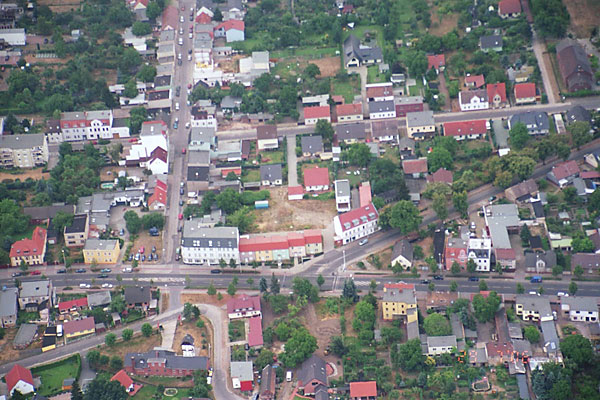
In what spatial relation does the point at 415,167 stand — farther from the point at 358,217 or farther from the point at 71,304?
the point at 71,304

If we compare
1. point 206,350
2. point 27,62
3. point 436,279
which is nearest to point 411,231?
point 436,279

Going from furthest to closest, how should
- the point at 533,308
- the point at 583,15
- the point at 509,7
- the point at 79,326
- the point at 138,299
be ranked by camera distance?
the point at 509,7 → the point at 583,15 → the point at 138,299 → the point at 79,326 → the point at 533,308

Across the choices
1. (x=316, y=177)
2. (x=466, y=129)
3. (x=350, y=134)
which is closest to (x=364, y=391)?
(x=316, y=177)

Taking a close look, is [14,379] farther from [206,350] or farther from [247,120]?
[247,120]

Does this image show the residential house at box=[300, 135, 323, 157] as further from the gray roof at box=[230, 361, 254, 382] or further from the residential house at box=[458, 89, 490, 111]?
the gray roof at box=[230, 361, 254, 382]

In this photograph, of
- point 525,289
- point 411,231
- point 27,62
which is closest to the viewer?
point 525,289

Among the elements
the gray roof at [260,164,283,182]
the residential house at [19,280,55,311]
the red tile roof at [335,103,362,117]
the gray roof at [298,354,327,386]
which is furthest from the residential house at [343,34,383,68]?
the residential house at [19,280,55,311]
